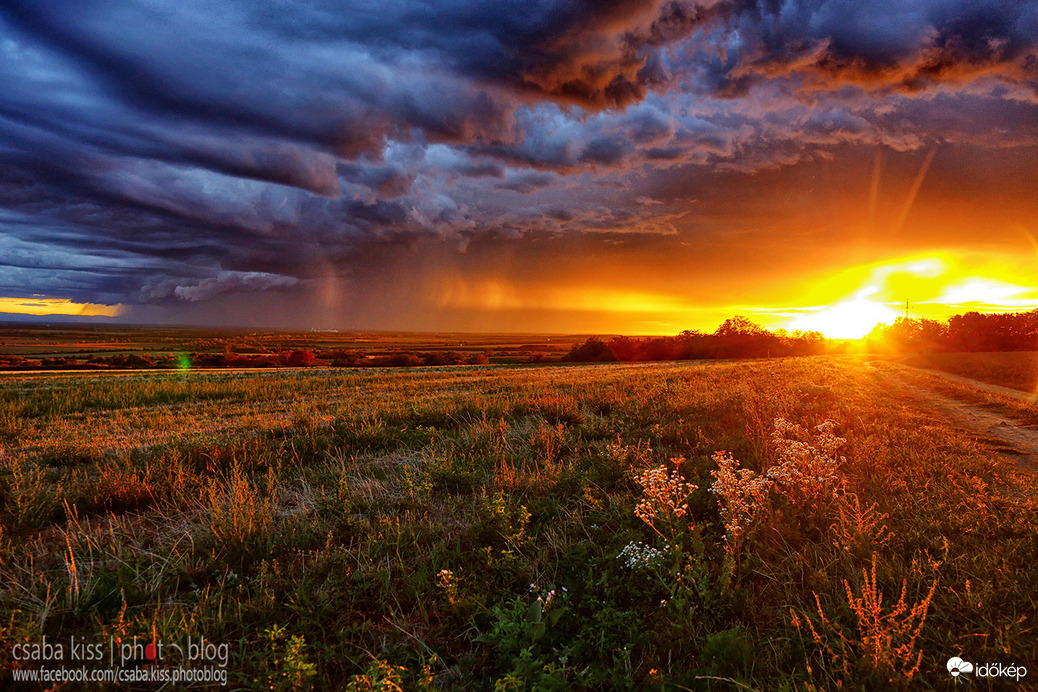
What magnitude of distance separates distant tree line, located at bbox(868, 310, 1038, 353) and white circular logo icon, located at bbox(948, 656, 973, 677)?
224 feet

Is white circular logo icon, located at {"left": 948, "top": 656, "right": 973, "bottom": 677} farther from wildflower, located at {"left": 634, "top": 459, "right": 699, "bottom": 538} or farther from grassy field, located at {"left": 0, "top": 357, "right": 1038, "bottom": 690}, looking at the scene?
wildflower, located at {"left": 634, "top": 459, "right": 699, "bottom": 538}

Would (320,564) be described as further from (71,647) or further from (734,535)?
(734,535)

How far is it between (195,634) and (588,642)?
2.86 meters

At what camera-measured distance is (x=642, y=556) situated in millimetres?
3707

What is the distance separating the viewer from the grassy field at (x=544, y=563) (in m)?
2.85

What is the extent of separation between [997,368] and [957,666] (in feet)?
120

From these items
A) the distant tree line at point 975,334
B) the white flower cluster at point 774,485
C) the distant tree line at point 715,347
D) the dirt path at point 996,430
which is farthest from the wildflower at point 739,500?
the distant tree line at point 715,347

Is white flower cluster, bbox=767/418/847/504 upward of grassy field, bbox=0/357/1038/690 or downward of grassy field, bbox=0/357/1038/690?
upward

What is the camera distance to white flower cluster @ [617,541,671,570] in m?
3.63

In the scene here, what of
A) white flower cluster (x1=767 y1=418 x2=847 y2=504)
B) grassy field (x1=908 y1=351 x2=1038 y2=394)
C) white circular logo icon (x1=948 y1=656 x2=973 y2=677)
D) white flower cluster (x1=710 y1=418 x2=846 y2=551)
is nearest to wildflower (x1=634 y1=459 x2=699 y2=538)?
white flower cluster (x1=710 y1=418 x2=846 y2=551)

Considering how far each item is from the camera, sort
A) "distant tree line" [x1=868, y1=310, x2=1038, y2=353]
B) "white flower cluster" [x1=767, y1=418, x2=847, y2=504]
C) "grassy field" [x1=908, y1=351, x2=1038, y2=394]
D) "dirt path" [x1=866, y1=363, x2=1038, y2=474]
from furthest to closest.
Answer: "distant tree line" [x1=868, y1=310, x2=1038, y2=353]
"grassy field" [x1=908, y1=351, x2=1038, y2=394]
"dirt path" [x1=866, y1=363, x2=1038, y2=474]
"white flower cluster" [x1=767, y1=418, x2=847, y2=504]

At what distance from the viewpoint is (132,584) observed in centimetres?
360

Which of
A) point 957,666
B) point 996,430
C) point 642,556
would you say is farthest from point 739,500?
point 996,430

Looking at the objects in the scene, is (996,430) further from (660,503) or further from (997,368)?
(997,368)
